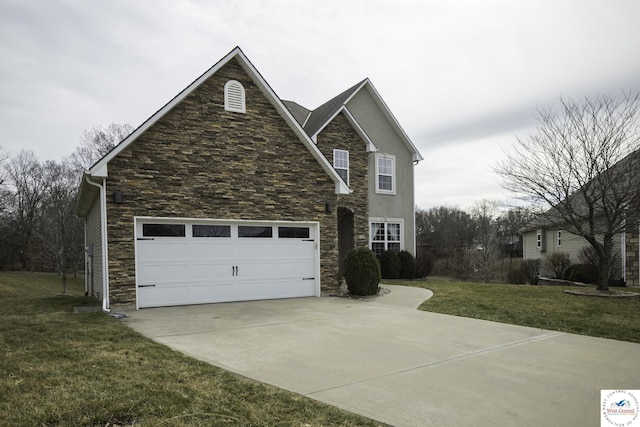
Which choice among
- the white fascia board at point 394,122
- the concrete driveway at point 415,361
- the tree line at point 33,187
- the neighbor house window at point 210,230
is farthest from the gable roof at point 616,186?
the tree line at point 33,187

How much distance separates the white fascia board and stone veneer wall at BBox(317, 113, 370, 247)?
2.51 meters

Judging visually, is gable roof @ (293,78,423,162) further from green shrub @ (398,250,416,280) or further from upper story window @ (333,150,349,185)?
green shrub @ (398,250,416,280)

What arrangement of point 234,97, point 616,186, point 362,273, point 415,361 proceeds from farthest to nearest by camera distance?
1. point 616,186
2. point 362,273
3. point 234,97
4. point 415,361

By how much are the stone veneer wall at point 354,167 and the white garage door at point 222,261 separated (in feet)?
22.0

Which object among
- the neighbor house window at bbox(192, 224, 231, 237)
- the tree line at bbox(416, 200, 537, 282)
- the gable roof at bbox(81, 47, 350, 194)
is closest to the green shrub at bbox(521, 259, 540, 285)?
the tree line at bbox(416, 200, 537, 282)

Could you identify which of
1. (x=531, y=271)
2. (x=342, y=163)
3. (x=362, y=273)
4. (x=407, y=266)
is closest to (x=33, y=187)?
(x=342, y=163)

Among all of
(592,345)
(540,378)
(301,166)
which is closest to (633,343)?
(592,345)

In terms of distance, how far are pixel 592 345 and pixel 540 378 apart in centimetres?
270

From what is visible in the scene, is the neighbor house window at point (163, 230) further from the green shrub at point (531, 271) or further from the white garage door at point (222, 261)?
the green shrub at point (531, 271)

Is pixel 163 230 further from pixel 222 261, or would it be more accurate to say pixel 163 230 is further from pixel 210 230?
pixel 222 261

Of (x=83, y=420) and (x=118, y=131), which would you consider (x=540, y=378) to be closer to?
(x=83, y=420)

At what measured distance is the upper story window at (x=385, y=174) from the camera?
2216 centimetres

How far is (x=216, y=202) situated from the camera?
12.6m

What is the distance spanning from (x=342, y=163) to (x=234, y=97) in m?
8.32
